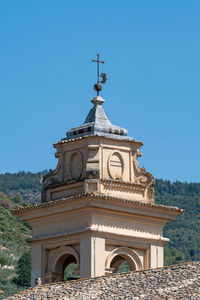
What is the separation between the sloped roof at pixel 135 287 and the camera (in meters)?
27.7

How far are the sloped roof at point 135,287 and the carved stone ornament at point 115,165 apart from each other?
702 cm

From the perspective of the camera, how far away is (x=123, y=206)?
118ft

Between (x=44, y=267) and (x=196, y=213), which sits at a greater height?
(x=196, y=213)

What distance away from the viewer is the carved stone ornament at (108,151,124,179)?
36375mm

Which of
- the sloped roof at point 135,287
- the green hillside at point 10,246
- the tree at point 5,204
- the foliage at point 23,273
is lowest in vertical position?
the sloped roof at point 135,287

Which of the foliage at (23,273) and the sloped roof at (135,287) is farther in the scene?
the foliage at (23,273)

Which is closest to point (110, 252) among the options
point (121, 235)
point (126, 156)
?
point (121, 235)

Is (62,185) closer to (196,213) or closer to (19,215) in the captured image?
(19,215)

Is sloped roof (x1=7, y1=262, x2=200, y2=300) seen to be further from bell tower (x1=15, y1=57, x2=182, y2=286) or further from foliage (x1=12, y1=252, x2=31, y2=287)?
foliage (x1=12, y1=252, x2=31, y2=287)

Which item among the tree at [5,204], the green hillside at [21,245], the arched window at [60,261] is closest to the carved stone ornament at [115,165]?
the arched window at [60,261]

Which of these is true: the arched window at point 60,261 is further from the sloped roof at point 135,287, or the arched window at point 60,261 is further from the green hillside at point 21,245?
the green hillside at point 21,245

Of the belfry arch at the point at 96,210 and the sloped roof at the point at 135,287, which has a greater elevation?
the belfry arch at the point at 96,210

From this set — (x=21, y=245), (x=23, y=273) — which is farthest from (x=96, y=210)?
(x=21, y=245)

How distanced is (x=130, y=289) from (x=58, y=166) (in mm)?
9484
